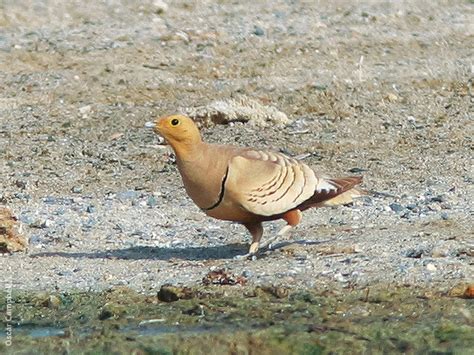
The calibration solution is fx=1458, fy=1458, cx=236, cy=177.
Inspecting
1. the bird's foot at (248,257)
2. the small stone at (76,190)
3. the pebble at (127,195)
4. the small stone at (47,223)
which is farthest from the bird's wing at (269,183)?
the small stone at (76,190)

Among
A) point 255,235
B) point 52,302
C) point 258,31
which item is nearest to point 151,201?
point 255,235

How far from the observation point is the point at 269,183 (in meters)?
7.96

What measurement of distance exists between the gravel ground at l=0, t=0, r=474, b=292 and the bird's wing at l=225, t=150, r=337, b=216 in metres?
0.33

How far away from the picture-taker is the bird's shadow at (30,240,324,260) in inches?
329

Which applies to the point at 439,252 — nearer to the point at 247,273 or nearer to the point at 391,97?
the point at 247,273

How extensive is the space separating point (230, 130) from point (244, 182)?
163 inches

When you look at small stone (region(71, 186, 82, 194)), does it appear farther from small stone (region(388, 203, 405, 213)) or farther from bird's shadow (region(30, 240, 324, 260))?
small stone (region(388, 203, 405, 213))

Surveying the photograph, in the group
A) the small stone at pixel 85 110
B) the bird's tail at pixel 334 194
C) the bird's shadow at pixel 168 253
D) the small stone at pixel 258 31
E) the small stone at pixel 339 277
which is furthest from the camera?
the small stone at pixel 258 31

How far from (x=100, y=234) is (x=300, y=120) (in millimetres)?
3841

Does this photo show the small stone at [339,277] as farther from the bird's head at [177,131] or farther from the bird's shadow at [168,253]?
the bird's head at [177,131]

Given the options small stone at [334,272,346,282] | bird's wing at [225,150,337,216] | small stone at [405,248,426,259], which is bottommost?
small stone at [334,272,346,282]

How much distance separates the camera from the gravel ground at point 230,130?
8.11m

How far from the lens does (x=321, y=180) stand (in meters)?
8.30

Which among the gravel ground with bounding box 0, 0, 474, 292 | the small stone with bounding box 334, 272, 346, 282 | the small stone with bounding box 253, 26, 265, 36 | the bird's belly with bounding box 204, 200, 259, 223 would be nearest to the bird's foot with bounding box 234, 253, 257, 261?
the gravel ground with bounding box 0, 0, 474, 292
